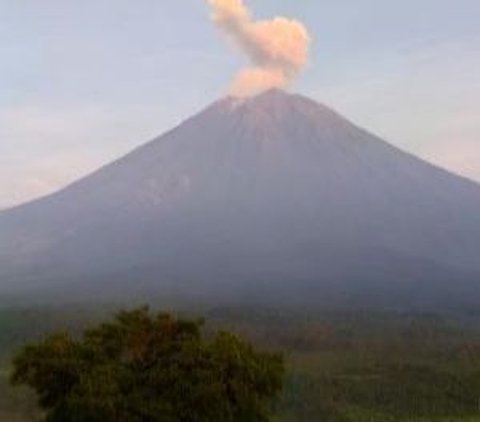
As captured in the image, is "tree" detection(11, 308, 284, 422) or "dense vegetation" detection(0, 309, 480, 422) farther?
"dense vegetation" detection(0, 309, 480, 422)

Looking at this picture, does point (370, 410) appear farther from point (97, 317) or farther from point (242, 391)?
point (97, 317)

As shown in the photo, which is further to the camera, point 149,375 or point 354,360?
point 354,360

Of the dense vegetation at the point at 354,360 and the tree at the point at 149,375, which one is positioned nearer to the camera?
the tree at the point at 149,375

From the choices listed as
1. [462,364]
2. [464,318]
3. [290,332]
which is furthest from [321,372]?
[464,318]

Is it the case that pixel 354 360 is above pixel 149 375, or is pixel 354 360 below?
above
